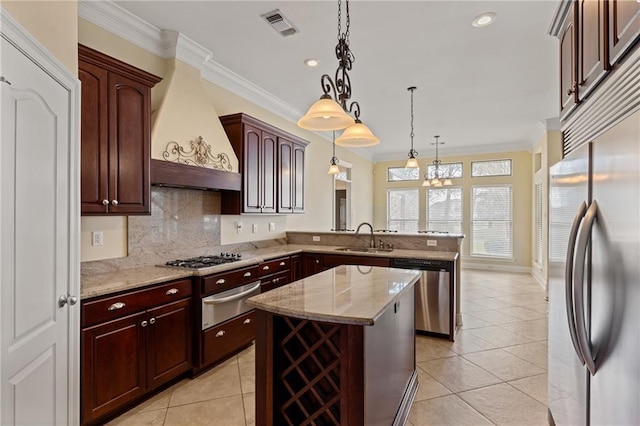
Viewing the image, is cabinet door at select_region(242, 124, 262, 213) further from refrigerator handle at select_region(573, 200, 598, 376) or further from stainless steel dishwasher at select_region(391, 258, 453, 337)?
refrigerator handle at select_region(573, 200, 598, 376)

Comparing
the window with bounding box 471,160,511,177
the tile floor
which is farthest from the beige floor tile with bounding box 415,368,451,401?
the window with bounding box 471,160,511,177

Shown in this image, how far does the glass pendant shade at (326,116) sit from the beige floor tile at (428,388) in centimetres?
213

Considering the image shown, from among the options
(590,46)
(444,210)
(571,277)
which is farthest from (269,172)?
(444,210)

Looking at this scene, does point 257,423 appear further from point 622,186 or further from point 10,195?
point 622,186

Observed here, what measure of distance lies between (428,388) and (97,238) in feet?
9.52

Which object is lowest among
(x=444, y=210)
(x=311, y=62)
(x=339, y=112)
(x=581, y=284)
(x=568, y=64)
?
(x=581, y=284)

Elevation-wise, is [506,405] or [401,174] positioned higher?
[401,174]

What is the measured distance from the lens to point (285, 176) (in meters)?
4.45

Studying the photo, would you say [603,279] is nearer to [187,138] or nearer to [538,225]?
[187,138]

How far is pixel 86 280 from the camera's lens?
236 centimetres

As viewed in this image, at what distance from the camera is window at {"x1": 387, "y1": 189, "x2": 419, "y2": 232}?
8.88 metres

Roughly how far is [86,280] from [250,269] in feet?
4.56

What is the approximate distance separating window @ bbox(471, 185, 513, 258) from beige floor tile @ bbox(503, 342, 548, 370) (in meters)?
4.81

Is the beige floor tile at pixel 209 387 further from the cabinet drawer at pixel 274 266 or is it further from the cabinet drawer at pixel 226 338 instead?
the cabinet drawer at pixel 274 266
